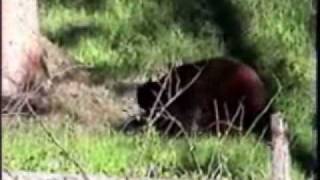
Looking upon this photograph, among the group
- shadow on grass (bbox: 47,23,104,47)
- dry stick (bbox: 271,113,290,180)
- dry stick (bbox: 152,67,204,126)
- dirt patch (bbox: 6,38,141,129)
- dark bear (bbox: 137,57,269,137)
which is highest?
dry stick (bbox: 271,113,290,180)

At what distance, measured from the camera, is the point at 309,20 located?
11.9 m

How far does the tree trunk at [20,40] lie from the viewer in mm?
10539

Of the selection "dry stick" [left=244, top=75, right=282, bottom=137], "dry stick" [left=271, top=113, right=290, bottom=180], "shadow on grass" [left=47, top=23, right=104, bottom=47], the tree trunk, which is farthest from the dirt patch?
"dry stick" [left=271, top=113, right=290, bottom=180]

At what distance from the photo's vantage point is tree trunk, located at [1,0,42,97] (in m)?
10.5

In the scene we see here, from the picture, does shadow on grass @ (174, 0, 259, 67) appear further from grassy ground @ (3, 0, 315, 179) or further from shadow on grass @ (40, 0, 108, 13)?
shadow on grass @ (40, 0, 108, 13)

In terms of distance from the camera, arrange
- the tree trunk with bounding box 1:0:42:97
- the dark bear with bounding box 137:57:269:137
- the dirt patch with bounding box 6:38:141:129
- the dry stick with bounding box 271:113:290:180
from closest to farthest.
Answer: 1. the dry stick with bounding box 271:113:290:180
2. the dark bear with bounding box 137:57:269:137
3. the dirt patch with bounding box 6:38:141:129
4. the tree trunk with bounding box 1:0:42:97

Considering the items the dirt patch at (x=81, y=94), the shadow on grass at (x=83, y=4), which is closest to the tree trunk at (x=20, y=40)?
the dirt patch at (x=81, y=94)

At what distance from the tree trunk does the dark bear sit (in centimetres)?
99

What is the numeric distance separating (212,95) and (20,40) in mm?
1796

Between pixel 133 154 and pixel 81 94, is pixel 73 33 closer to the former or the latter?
pixel 81 94

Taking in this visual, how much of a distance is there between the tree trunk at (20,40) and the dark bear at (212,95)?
0.99 m

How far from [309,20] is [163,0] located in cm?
141

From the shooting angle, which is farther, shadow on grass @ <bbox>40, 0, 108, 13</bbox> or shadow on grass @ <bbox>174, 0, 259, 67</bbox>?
shadow on grass @ <bbox>40, 0, 108, 13</bbox>

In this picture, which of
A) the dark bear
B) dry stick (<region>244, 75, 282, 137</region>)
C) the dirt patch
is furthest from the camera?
the dirt patch
